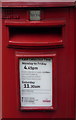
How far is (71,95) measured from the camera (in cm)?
233

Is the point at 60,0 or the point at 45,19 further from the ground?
the point at 60,0

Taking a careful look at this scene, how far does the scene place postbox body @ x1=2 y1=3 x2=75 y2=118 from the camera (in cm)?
217

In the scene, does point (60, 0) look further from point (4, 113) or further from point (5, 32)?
point (4, 113)

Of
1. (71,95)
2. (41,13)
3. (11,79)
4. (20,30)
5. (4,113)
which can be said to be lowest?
(4,113)

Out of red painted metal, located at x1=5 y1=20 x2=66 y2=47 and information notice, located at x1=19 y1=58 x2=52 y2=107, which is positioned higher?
red painted metal, located at x1=5 y1=20 x2=66 y2=47

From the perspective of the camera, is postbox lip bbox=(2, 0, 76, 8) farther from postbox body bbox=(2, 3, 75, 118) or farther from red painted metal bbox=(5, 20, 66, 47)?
red painted metal bbox=(5, 20, 66, 47)

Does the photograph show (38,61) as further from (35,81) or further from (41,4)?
(41,4)

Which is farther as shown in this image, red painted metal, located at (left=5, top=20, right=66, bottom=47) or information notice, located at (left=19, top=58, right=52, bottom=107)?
information notice, located at (left=19, top=58, right=52, bottom=107)

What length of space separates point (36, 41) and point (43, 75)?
0.34m

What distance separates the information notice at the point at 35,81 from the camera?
2.27 m

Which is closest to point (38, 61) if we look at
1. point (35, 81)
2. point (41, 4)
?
point (35, 81)

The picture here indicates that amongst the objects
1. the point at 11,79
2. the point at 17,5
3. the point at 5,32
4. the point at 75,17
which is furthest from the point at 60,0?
the point at 11,79

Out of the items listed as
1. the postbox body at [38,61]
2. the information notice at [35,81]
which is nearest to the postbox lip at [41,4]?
the postbox body at [38,61]

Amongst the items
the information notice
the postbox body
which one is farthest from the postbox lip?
the information notice
